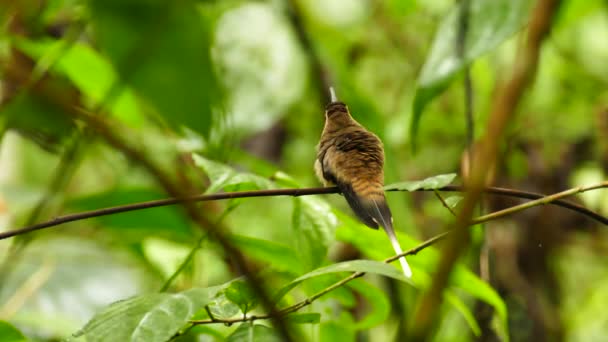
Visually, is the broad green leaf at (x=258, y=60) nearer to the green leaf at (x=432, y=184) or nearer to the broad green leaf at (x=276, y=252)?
the broad green leaf at (x=276, y=252)

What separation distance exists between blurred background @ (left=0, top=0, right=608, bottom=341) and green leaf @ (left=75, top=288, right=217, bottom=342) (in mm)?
68

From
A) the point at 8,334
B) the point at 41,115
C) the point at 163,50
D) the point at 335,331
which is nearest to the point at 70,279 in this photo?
the point at 335,331

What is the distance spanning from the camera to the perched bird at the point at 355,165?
66 centimetres

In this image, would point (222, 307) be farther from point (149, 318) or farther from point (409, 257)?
point (409, 257)

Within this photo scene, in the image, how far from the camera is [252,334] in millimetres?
558

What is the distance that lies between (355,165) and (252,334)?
0.21 m

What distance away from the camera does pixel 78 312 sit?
5.62 feet

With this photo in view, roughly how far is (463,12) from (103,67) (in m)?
0.77

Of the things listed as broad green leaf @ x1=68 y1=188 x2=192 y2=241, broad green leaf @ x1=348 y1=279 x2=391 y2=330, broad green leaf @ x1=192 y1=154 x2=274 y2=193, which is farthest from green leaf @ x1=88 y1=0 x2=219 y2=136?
broad green leaf @ x1=68 y1=188 x2=192 y2=241

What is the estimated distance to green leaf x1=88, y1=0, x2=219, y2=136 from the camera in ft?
0.94

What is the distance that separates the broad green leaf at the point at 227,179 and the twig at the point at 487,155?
375 mm

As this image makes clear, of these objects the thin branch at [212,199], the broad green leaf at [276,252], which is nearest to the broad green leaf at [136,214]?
the broad green leaf at [276,252]

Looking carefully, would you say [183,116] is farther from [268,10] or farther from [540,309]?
[540,309]

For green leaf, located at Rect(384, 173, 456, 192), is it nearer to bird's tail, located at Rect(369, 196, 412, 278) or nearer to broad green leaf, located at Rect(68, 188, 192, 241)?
bird's tail, located at Rect(369, 196, 412, 278)
